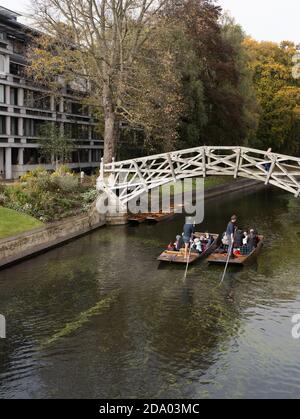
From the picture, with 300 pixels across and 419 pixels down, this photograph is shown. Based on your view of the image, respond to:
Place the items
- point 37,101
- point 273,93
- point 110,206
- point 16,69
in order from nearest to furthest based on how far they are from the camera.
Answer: point 110,206
point 16,69
point 37,101
point 273,93

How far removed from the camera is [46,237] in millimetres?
27500

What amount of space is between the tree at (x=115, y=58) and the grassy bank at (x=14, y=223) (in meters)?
13.4

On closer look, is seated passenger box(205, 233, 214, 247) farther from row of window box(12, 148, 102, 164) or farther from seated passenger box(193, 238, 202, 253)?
row of window box(12, 148, 102, 164)

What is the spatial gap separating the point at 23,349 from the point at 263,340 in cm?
714

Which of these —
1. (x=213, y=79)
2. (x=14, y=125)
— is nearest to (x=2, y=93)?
(x=14, y=125)

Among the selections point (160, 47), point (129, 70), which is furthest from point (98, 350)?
point (160, 47)

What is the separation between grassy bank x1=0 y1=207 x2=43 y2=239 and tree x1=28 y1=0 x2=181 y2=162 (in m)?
13.4

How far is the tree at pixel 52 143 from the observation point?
4950 cm

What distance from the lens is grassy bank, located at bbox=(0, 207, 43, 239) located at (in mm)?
25400

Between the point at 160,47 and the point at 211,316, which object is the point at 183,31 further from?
the point at 211,316

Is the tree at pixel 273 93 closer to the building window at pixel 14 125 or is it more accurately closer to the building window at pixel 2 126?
the building window at pixel 14 125

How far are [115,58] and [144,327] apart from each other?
2689 cm

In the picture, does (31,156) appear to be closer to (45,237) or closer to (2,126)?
(2,126)

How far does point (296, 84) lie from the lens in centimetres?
8044
